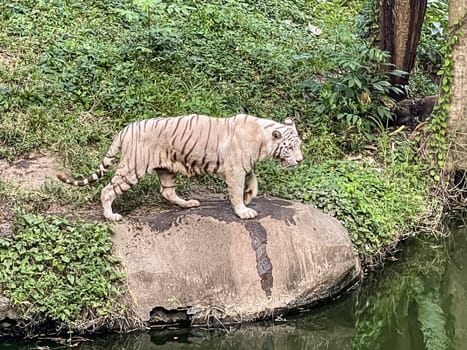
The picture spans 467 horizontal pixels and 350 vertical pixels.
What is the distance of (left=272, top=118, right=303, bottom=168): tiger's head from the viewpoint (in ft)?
17.7

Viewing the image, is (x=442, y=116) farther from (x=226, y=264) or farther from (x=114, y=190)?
(x=114, y=190)

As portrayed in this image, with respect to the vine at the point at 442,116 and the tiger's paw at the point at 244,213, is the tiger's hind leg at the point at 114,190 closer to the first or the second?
the tiger's paw at the point at 244,213

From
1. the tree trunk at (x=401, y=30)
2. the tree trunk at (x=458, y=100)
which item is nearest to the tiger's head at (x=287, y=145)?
the tree trunk at (x=458, y=100)

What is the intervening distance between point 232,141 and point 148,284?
118cm

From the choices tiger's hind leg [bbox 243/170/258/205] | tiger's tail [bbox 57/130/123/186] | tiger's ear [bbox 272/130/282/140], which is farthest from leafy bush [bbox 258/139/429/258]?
tiger's tail [bbox 57/130/123/186]

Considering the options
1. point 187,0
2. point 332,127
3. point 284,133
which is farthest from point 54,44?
point 284,133

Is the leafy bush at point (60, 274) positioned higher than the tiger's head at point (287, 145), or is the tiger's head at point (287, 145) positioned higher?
the tiger's head at point (287, 145)

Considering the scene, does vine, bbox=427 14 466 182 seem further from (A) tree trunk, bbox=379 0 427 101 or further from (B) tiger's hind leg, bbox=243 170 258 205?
(B) tiger's hind leg, bbox=243 170 258 205

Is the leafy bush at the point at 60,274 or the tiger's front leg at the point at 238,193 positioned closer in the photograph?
the leafy bush at the point at 60,274

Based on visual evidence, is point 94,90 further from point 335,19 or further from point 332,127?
point 335,19

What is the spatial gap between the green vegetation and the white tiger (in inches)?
19.9

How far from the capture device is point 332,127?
7.55m

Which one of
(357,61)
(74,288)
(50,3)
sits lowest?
(74,288)

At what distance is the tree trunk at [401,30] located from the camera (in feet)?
24.9
